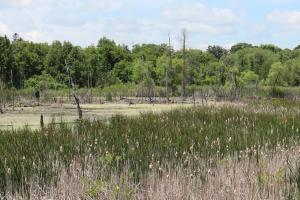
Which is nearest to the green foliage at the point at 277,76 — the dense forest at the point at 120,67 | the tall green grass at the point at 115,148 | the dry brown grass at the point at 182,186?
the dense forest at the point at 120,67

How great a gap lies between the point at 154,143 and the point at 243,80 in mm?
58020

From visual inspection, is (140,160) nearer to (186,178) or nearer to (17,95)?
(186,178)

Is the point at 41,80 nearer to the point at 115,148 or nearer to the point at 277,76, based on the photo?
the point at 277,76

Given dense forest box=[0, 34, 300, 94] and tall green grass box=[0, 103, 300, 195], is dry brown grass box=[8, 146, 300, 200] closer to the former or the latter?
tall green grass box=[0, 103, 300, 195]

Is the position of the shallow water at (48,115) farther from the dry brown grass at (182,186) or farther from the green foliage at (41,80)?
the green foliage at (41,80)

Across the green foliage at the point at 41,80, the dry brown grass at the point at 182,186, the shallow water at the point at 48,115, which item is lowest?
the shallow water at the point at 48,115

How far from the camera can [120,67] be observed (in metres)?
74.2

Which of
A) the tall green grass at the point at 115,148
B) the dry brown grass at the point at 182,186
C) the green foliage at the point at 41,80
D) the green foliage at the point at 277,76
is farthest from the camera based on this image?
the green foliage at the point at 277,76

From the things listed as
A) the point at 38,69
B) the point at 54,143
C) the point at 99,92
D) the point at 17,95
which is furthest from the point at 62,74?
the point at 54,143

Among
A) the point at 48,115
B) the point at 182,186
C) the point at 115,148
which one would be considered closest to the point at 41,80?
the point at 48,115

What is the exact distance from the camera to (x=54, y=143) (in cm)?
769

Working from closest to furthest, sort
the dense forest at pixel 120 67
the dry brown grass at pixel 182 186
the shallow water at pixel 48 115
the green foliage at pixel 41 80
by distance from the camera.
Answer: the dry brown grass at pixel 182 186, the shallow water at pixel 48 115, the dense forest at pixel 120 67, the green foliage at pixel 41 80

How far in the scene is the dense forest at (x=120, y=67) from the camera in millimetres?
57438

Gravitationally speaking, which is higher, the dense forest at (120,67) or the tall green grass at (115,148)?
the dense forest at (120,67)
